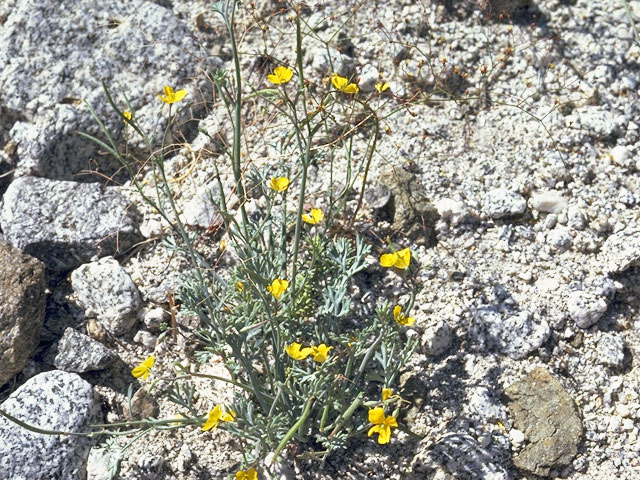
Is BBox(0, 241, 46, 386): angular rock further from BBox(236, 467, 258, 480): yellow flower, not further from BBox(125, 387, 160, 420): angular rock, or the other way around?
BBox(236, 467, 258, 480): yellow flower

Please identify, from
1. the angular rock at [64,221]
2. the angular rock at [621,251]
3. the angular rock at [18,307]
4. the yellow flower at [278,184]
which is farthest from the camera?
the angular rock at [64,221]

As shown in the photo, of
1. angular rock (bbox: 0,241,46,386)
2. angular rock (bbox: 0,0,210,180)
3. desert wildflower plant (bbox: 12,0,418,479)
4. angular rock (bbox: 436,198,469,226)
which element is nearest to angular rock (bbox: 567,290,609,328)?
angular rock (bbox: 436,198,469,226)

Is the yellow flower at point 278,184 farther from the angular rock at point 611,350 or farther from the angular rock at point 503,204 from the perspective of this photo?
the angular rock at point 611,350

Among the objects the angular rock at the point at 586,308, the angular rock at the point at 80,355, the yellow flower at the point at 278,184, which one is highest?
the yellow flower at the point at 278,184

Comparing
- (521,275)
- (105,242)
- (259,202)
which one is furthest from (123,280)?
(521,275)

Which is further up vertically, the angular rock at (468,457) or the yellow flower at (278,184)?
the yellow flower at (278,184)

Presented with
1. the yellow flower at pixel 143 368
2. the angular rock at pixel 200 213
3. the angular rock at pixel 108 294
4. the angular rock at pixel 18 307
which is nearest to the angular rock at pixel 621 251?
the angular rock at pixel 200 213

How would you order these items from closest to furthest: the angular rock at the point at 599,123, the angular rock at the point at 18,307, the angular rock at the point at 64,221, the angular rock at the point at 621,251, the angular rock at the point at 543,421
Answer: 1. the angular rock at the point at 543,421
2. the angular rock at the point at 18,307
3. the angular rock at the point at 621,251
4. the angular rock at the point at 64,221
5. the angular rock at the point at 599,123
